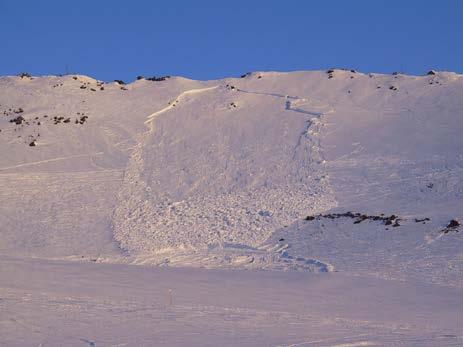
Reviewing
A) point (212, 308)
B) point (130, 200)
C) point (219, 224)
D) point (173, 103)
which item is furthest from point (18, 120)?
point (212, 308)

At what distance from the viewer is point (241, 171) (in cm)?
2983

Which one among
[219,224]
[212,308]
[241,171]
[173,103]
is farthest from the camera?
[173,103]

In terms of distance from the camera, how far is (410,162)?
29141 mm

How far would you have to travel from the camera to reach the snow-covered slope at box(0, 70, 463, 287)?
22938 mm

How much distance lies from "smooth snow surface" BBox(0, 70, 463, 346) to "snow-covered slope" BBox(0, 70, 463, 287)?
0.09m

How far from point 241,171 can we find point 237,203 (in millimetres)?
3212

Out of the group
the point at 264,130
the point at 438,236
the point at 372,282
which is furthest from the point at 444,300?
the point at 264,130

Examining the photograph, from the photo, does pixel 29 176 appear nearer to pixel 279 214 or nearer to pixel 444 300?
pixel 279 214

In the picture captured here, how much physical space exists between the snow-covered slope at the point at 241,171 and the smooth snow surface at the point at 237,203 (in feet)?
0.29

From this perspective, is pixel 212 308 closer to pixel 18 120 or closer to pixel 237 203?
pixel 237 203

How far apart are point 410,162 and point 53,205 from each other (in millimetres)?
14280

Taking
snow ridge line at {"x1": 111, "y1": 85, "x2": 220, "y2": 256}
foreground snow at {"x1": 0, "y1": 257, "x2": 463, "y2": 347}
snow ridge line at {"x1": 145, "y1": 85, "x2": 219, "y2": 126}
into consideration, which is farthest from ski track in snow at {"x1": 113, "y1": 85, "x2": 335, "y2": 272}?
snow ridge line at {"x1": 145, "y1": 85, "x2": 219, "y2": 126}

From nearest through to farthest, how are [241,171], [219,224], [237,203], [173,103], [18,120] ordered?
[219,224], [237,203], [241,171], [18,120], [173,103]

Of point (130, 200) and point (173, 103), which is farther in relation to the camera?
point (173, 103)
